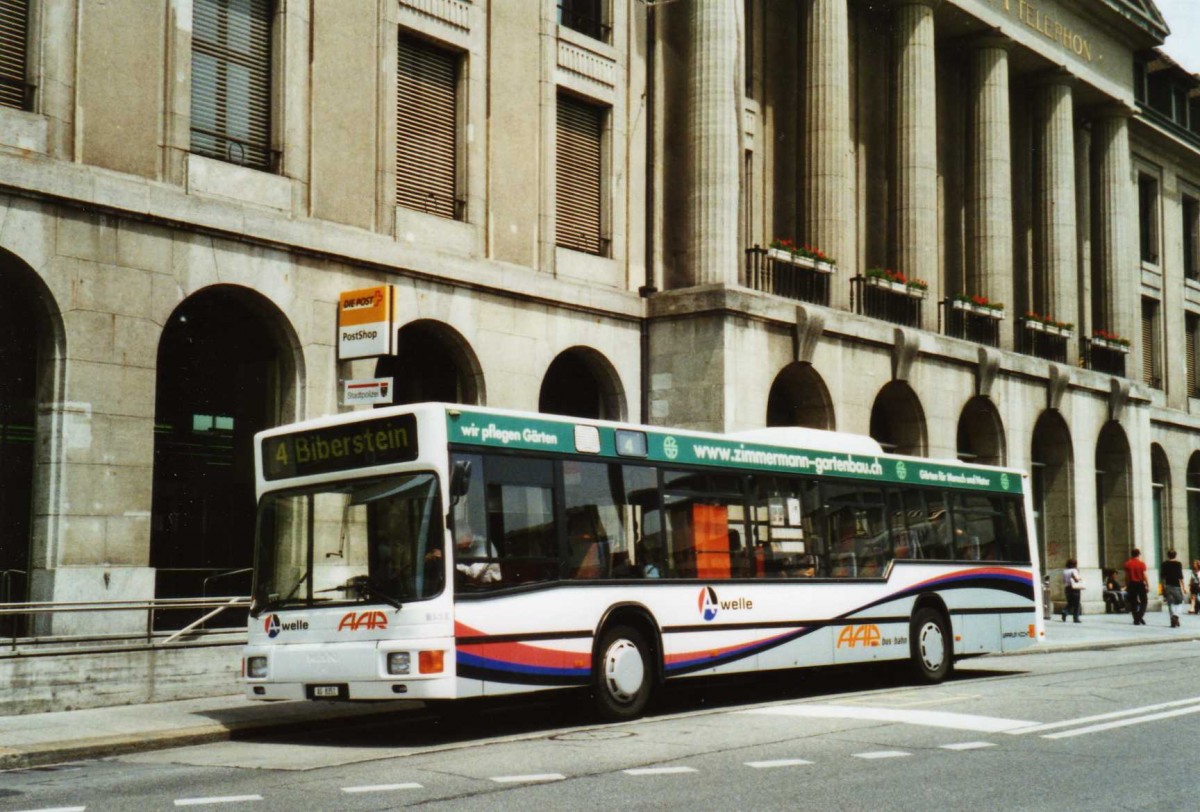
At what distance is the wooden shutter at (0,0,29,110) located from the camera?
1605cm

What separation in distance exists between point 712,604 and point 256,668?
4.66 m

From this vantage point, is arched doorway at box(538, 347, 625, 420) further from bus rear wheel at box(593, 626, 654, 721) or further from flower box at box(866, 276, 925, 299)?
bus rear wheel at box(593, 626, 654, 721)

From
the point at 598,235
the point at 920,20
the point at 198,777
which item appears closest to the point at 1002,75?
the point at 920,20

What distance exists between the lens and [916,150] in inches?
1207

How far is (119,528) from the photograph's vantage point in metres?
16.5

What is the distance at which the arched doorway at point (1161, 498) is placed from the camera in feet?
144

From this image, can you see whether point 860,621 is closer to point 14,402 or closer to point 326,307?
point 326,307

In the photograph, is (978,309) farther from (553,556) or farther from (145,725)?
(145,725)

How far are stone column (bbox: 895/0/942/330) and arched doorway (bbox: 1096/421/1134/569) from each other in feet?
34.2

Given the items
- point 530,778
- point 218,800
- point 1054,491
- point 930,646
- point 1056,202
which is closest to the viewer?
point 218,800

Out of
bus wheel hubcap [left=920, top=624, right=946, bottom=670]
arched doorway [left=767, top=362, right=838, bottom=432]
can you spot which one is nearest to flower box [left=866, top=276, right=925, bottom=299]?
arched doorway [left=767, top=362, right=838, bottom=432]

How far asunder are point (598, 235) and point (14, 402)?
439 inches

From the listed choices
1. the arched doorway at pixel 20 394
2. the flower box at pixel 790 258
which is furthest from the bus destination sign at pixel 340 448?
the flower box at pixel 790 258

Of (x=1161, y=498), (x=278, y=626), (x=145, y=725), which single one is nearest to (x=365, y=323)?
(x=278, y=626)
